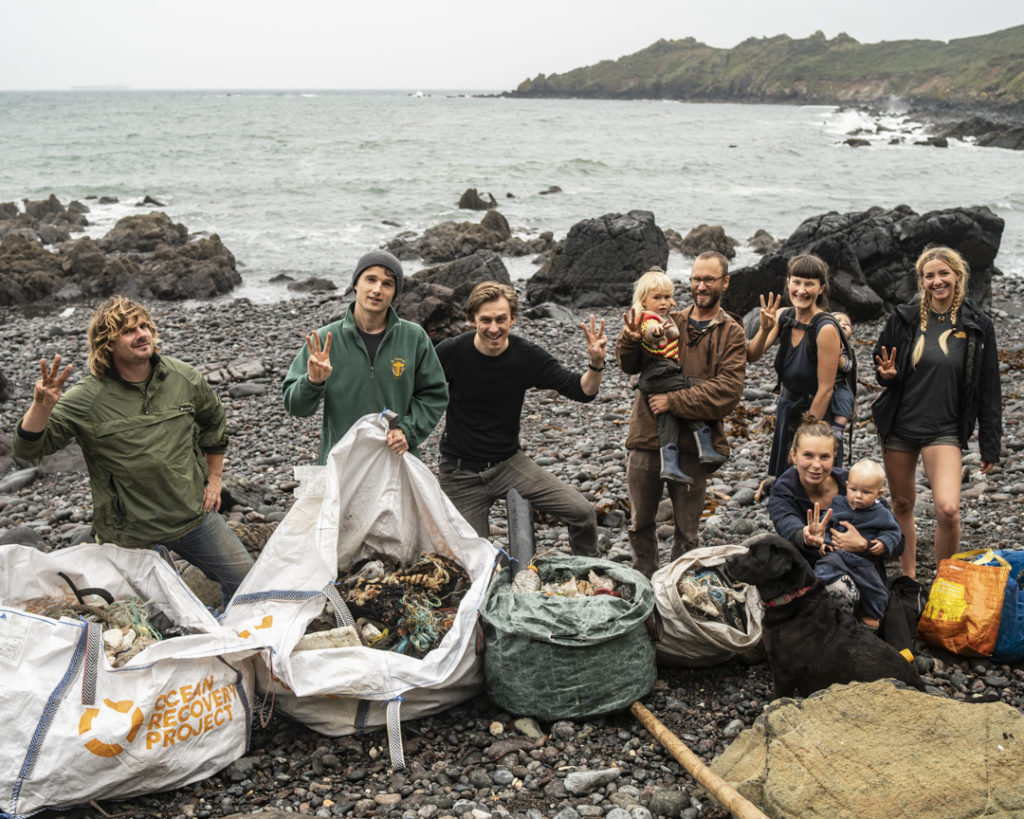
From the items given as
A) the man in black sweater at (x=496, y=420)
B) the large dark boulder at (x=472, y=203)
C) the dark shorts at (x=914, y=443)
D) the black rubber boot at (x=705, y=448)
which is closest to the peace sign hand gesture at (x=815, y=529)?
the black rubber boot at (x=705, y=448)

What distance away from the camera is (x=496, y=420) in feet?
17.1

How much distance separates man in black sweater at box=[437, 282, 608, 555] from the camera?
517 cm

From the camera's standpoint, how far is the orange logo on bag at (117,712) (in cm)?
352

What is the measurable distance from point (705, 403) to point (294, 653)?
271cm

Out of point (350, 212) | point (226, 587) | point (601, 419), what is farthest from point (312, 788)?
point (350, 212)

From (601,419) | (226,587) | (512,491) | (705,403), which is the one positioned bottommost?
(601,419)

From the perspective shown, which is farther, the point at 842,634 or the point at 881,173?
the point at 881,173

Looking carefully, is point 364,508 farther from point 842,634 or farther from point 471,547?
point 842,634

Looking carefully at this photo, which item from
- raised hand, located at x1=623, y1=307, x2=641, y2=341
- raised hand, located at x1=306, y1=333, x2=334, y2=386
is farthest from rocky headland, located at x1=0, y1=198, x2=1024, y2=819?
raised hand, located at x1=623, y1=307, x2=641, y2=341

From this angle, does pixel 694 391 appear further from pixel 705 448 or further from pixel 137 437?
pixel 137 437

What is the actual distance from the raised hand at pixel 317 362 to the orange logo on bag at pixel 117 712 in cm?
182

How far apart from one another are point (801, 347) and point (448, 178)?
128 feet

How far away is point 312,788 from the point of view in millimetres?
3859

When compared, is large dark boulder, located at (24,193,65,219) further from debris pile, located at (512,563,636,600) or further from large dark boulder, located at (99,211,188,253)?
debris pile, located at (512,563,636,600)
